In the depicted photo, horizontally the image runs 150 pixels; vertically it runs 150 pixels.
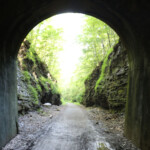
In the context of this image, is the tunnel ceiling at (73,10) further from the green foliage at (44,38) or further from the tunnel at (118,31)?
the green foliage at (44,38)

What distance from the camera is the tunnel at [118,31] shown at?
364cm

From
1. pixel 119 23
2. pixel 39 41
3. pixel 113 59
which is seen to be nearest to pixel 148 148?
pixel 119 23

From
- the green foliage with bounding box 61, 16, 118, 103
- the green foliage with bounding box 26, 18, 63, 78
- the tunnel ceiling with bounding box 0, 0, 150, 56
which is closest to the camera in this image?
the tunnel ceiling with bounding box 0, 0, 150, 56

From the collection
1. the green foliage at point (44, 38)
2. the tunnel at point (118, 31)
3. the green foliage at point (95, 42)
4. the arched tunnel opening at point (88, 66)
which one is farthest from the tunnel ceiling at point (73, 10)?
the green foliage at point (44, 38)

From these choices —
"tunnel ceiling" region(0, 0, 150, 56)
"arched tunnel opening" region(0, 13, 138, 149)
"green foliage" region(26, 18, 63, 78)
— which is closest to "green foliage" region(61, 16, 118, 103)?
"arched tunnel opening" region(0, 13, 138, 149)

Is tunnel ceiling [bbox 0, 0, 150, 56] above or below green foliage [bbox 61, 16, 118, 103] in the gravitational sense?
below

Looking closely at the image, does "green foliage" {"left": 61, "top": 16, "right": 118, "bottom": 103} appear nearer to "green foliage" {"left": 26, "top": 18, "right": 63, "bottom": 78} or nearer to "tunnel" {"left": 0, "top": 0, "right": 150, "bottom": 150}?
"green foliage" {"left": 26, "top": 18, "right": 63, "bottom": 78}

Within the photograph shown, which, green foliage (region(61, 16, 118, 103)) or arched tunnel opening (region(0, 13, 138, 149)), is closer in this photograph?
arched tunnel opening (region(0, 13, 138, 149))

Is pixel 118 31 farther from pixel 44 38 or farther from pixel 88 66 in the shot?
pixel 88 66

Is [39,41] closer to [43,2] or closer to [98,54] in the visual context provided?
[98,54]

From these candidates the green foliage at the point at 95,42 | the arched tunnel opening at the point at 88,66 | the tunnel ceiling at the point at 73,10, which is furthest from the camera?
the green foliage at the point at 95,42

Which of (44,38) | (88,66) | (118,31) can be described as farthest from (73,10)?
(88,66)

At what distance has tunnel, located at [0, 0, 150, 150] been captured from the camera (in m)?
3.64

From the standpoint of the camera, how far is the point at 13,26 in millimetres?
4160
